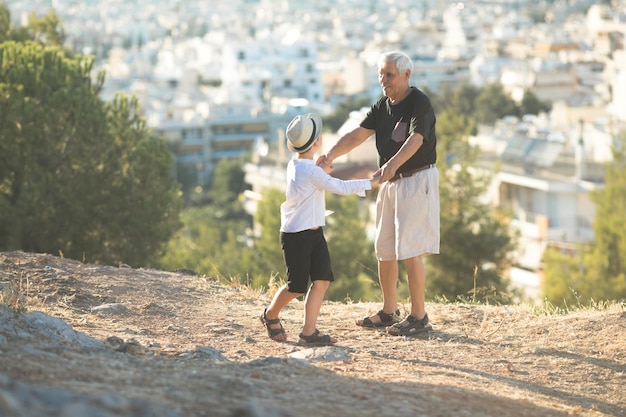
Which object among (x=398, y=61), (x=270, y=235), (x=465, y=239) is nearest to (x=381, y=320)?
A: (x=398, y=61)

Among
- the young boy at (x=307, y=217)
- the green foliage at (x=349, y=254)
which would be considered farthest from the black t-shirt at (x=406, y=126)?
the green foliage at (x=349, y=254)

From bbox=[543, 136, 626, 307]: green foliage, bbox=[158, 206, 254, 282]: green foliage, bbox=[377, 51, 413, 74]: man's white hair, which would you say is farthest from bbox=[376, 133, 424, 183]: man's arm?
bbox=[543, 136, 626, 307]: green foliage

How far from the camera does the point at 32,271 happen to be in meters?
8.80

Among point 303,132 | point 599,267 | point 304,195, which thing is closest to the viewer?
point 303,132

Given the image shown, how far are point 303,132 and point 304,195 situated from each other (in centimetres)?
35

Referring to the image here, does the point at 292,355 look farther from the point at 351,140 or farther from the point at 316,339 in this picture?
the point at 351,140

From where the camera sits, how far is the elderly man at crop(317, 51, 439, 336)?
23.8 feet

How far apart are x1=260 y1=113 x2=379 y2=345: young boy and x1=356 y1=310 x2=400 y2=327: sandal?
1.97 feet

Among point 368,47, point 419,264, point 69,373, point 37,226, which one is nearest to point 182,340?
point 419,264

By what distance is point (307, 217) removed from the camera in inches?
284

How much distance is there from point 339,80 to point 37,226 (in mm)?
100504

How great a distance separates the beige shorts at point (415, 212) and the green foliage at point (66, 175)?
10576mm

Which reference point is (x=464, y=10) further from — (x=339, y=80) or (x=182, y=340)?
(x=182, y=340)

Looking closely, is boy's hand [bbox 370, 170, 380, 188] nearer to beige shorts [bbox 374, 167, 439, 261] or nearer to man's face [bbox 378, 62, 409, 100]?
beige shorts [bbox 374, 167, 439, 261]
